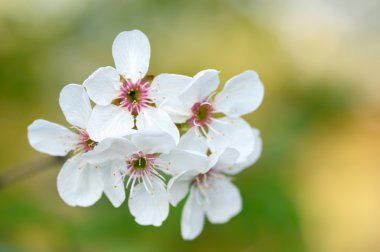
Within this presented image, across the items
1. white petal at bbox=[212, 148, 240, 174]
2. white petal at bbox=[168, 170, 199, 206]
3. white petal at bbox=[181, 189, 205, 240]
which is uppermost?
white petal at bbox=[212, 148, 240, 174]

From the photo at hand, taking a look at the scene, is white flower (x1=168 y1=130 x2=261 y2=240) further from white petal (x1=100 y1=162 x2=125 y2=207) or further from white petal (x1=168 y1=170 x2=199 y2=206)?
white petal (x1=100 y1=162 x2=125 y2=207)

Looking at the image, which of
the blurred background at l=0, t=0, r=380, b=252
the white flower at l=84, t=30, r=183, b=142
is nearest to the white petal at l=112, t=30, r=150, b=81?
the white flower at l=84, t=30, r=183, b=142

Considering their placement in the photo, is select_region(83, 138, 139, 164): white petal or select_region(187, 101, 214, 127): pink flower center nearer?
select_region(83, 138, 139, 164): white petal

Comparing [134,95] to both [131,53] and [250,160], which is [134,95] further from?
[250,160]

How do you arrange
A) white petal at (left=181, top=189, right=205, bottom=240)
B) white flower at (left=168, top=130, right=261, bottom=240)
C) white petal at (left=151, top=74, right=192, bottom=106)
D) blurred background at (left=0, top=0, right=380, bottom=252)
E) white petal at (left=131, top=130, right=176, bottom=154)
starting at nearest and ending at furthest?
white petal at (left=131, top=130, right=176, bottom=154)
white petal at (left=151, top=74, right=192, bottom=106)
white flower at (left=168, top=130, right=261, bottom=240)
white petal at (left=181, top=189, right=205, bottom=240)
blurred background at (left=0, top=0, right=380, bottom=252)

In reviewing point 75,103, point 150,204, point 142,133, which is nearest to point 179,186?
point 150,204

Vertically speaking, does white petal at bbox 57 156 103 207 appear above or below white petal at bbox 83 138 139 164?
below
